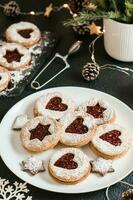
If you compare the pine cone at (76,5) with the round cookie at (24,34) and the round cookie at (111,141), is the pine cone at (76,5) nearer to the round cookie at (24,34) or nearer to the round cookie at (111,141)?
the round cookie at (24,34)

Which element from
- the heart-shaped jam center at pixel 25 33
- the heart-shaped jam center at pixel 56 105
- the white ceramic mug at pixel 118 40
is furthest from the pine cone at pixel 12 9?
the heart-shaped jam center at pixel 56 105

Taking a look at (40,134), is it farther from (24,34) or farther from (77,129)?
(24,34)

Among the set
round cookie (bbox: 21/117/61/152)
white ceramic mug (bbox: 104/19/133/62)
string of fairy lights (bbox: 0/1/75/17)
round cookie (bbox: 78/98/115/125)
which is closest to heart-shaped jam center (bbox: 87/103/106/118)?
round cookie (bbox: 78/98/115/125)

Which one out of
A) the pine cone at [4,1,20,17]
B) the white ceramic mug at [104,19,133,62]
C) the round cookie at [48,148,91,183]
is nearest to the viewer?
the round cookie at [48,148,91,183]

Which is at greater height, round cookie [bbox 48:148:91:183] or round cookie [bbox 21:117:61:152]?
round cookie [bbox 21:117:61:152]

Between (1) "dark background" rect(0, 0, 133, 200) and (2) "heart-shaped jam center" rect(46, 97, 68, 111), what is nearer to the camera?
(1) "dark background" rect(0, 0, 133, 200)

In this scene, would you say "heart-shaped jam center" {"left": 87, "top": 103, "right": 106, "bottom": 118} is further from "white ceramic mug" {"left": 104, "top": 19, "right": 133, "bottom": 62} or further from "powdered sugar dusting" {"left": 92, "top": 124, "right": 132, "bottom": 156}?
"white ceramic mug" {"left": 104, "top": 19, "right": 133, "bottom": 62}

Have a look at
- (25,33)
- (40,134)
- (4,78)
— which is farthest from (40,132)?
(25,33)
